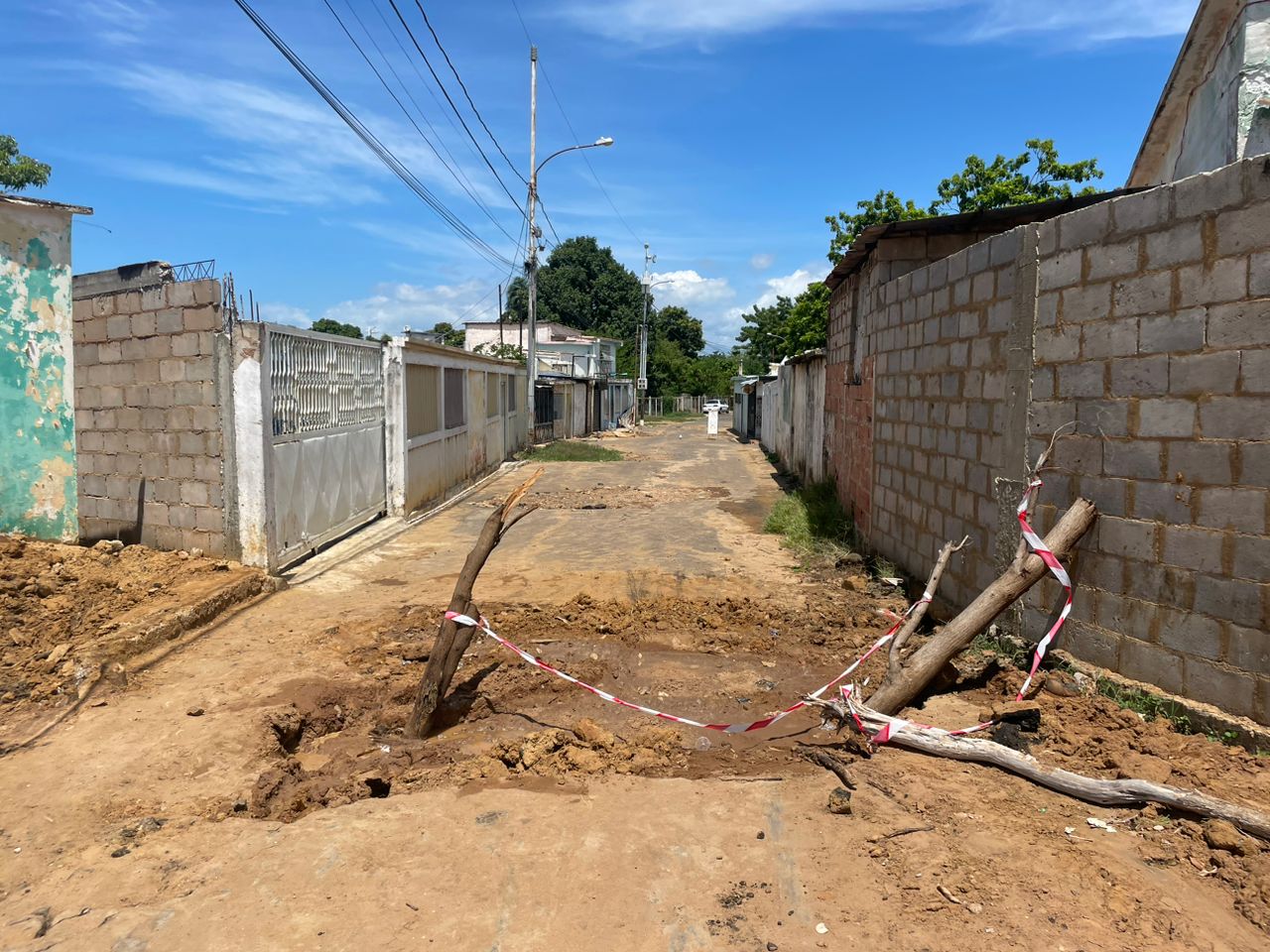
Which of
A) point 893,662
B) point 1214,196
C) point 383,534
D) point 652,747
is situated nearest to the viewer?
point 1214,196

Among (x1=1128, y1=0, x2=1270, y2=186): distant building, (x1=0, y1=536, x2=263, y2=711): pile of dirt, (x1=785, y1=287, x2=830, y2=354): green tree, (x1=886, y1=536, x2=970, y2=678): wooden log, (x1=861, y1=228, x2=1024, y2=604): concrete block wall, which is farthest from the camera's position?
(x1=785, y1=287, x2=830, y2=354): green tree

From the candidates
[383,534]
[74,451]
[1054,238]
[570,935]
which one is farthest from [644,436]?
[570,935]

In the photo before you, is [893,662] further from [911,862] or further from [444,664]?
[444,664]

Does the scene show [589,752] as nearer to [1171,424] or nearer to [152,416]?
[1171,424]

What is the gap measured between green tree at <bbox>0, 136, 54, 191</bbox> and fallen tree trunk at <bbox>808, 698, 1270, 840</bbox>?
21.3m

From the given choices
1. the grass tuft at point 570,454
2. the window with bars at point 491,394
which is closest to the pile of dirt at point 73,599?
the window with bars at point 491,394

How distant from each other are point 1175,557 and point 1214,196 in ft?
6.13

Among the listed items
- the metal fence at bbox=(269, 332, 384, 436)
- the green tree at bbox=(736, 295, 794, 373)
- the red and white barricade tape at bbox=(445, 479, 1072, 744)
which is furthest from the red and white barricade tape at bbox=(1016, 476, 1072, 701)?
the green tree at bbox=(736, 295, 794, 373)

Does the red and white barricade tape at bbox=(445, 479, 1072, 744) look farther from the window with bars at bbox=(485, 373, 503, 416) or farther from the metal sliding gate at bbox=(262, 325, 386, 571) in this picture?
the window with bars at bbox=(485, 373, 503, 416)

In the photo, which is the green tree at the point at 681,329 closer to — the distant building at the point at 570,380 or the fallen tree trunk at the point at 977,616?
the distant building at the point at 570,380

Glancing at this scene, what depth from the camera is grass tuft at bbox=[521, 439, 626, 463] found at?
915 inches

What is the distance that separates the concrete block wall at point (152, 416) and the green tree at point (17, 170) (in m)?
12.8

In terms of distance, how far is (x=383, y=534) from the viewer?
11.0 m

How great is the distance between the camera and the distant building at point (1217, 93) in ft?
23.8
